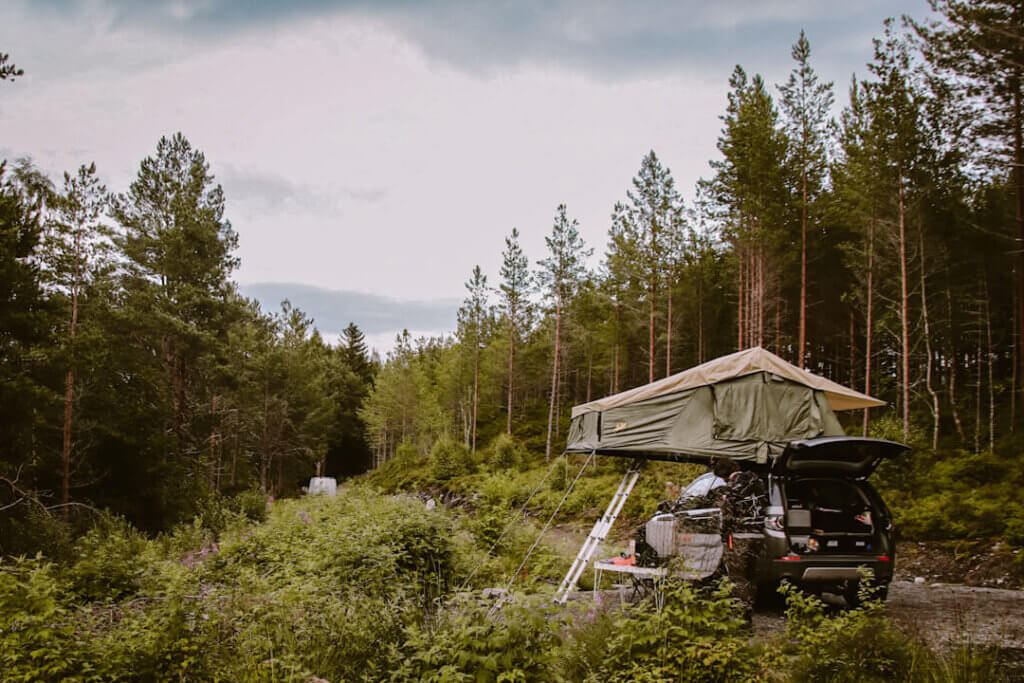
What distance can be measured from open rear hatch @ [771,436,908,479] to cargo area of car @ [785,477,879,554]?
21cm

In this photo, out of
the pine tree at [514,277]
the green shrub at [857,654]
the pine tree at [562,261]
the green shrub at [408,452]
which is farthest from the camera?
the green shrub at [408,452]

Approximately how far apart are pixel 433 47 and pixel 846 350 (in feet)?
98.3

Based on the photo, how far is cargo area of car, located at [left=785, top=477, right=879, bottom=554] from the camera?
667 centimetres

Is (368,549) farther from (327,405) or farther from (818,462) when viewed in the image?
(327,405)

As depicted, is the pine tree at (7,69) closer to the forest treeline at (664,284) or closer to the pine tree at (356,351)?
the forest treeline at (664,284)

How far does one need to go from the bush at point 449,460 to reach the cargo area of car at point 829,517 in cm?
2482

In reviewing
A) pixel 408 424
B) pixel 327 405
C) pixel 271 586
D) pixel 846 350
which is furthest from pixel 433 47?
pixel 327 405

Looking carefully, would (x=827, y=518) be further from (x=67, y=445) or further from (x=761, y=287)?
(x=67, y=445)

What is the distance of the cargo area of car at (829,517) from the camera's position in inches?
263

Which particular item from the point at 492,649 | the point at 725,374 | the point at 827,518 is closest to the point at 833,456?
the point at 827,518

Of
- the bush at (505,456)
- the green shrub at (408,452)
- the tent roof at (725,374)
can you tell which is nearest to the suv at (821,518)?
the tent roof at (725,374)

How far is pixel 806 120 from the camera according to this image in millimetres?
21688

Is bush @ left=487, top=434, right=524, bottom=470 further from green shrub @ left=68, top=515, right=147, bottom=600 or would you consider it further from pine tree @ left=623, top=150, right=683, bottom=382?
green shrub @ left=68, top=515, right=147, bottom=600

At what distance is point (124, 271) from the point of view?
90.4 feet
